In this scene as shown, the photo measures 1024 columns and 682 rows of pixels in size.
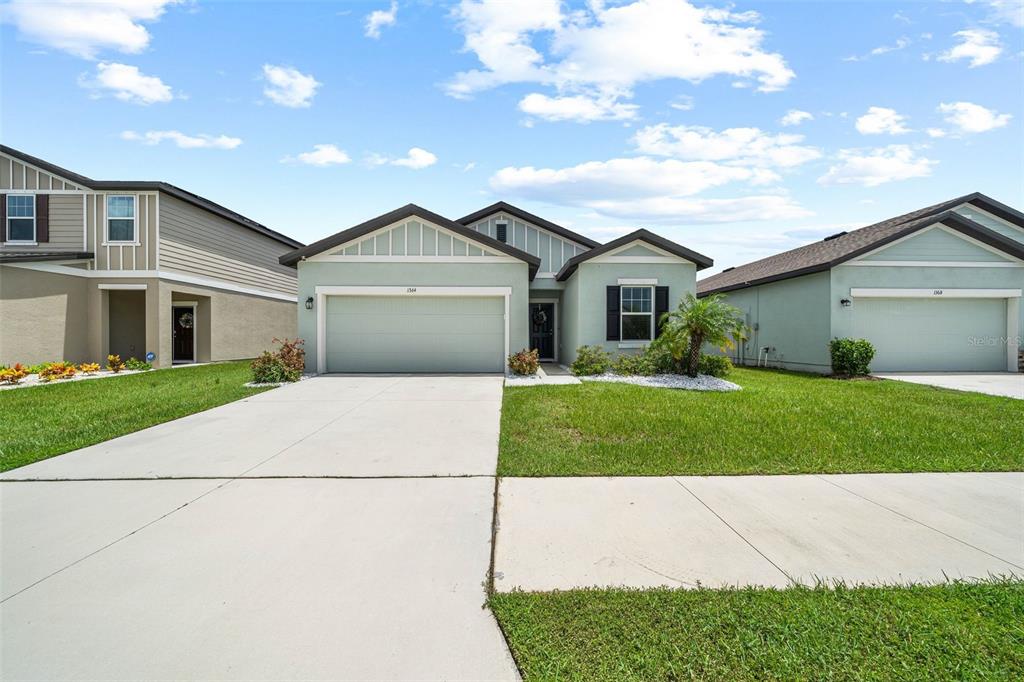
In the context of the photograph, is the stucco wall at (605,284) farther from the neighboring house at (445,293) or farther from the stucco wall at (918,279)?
the stucco wall at (918,279)

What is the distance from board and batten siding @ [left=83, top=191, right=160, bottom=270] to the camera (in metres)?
14.2

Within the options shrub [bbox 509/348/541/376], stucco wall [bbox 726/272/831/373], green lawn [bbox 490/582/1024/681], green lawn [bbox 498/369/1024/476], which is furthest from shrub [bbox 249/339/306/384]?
stucco wall [bbox 726/272/831/373]

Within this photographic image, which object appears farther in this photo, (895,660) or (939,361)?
(939,361)

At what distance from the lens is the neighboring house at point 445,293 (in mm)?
12578

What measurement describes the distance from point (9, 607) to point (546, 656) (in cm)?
306

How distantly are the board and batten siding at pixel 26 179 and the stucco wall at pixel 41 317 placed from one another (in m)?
2.92

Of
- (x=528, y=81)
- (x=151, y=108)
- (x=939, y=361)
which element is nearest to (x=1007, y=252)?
(x=939, y=361)

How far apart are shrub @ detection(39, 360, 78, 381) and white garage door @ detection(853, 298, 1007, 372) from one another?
22113 mm

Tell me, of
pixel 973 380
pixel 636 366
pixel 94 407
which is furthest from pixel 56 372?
pixel 973 380

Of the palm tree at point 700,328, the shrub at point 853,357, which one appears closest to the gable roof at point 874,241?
the shrub at point 853,357

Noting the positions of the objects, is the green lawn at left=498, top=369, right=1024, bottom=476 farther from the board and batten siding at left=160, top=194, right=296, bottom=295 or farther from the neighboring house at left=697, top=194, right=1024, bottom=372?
the board and batten siding at left=160, top=194, right=296, bottom=295

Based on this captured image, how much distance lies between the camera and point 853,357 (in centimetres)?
1223

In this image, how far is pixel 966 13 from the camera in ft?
26.5

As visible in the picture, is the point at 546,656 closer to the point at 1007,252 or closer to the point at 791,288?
the point at 791,288
